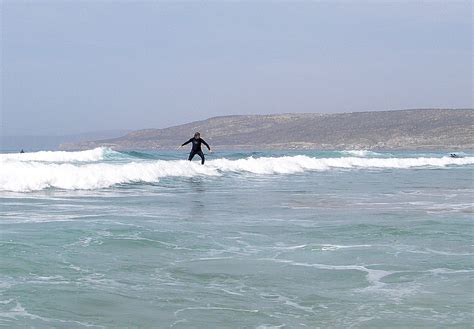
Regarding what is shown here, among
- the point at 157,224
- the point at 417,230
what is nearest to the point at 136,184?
the point at 157,224

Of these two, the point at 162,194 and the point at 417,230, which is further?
the point at 162,194

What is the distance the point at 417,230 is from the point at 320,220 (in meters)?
1.99

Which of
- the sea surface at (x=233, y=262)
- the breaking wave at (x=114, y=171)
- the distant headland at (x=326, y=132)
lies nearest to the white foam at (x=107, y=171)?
the breaking wave at (x=114, y=171)

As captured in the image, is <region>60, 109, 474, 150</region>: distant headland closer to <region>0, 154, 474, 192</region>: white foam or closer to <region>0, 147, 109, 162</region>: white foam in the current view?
<region>0, 147, 109, 162</region>: white foam

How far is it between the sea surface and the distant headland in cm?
9832

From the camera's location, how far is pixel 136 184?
78.6 feet

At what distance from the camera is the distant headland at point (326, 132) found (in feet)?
384

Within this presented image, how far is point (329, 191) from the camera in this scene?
73.0 feet

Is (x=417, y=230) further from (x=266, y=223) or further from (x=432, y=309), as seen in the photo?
(x=432, y=309)

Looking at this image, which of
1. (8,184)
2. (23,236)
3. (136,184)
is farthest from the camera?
(136,184)

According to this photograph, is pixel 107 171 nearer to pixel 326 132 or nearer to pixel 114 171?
pixel 114 171

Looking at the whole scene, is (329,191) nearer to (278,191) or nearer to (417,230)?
(278,191)

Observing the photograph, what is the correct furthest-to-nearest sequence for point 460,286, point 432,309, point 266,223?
point 266,223 → point 460,286 → point 432,309

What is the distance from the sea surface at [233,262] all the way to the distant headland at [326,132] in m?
98.3
